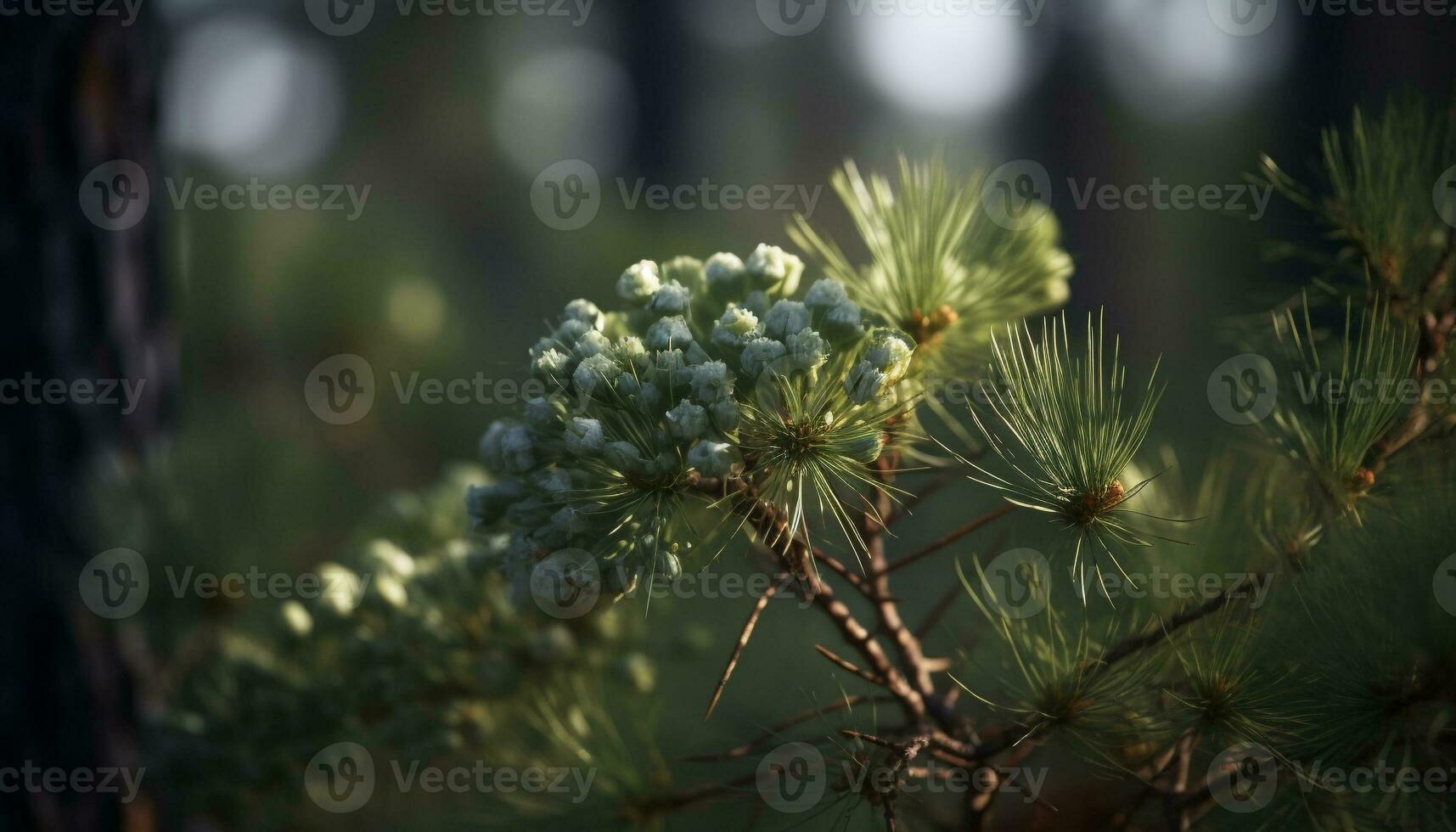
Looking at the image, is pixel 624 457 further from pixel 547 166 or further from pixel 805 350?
pixel 547 166

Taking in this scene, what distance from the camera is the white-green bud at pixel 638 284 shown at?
47 centimetres

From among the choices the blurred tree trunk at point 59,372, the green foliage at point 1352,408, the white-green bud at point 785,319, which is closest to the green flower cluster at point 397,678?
the blurred tree trunk at point 59,372

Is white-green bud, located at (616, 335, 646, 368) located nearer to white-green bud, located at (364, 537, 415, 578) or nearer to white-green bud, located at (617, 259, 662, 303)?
white-green bud, located at (617, 259, 662, 303)

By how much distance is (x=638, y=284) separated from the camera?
0.47 m

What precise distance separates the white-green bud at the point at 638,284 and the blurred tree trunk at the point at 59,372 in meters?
0.60

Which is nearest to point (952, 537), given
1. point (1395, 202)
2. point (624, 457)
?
point (624, 457)

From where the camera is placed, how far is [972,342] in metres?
0.56

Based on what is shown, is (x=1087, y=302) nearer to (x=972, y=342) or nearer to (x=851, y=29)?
(x=851, y=29)

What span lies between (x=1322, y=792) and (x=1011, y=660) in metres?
0.18

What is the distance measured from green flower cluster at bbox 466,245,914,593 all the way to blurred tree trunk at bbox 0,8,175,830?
22.3 inches

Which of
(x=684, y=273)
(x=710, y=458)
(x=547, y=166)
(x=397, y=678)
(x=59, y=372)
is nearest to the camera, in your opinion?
(x=710, y=458)

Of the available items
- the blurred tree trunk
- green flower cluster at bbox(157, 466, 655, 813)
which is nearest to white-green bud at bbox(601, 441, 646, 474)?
green flower cluster at bbox(157, 466, 655, 813)

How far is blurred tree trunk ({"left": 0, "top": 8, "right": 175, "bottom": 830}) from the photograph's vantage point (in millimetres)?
759

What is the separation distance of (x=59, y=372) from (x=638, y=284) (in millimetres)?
638
